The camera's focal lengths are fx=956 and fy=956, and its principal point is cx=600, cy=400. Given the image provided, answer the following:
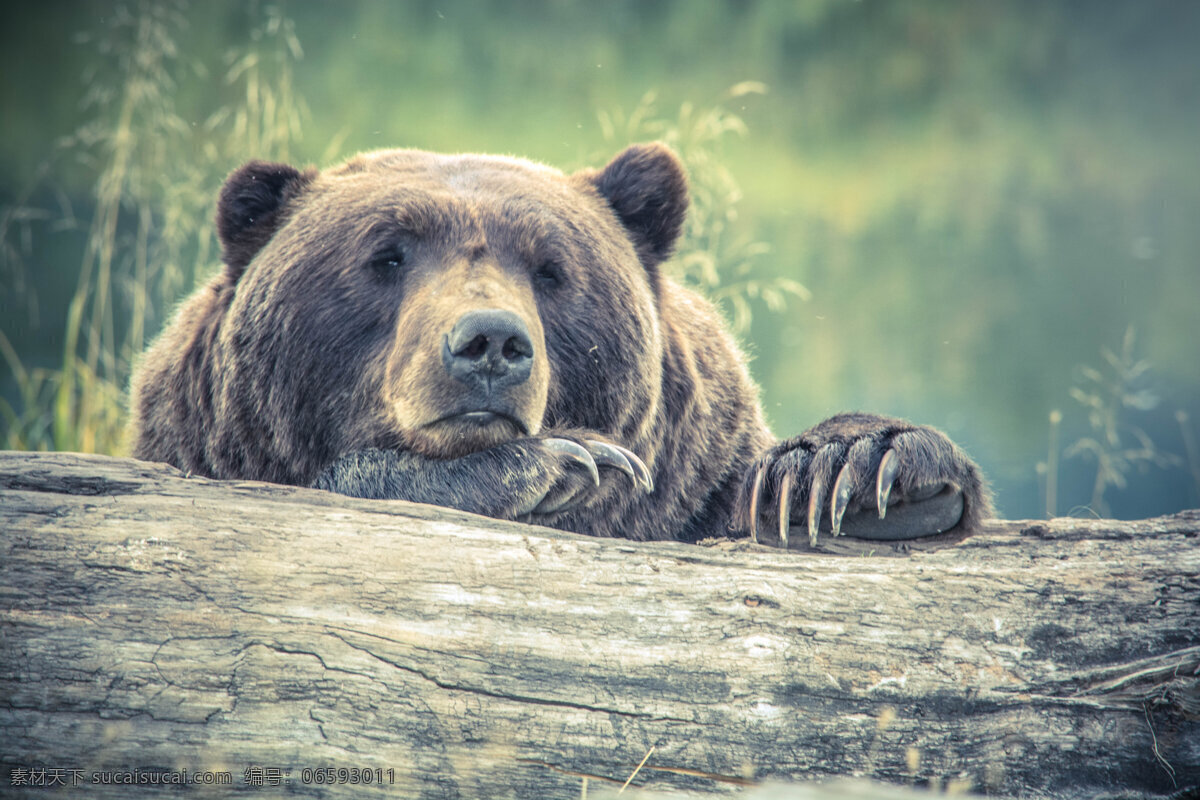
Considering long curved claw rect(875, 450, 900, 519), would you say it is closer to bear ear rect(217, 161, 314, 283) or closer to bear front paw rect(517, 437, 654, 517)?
bear front paw rect(517, 437, 654, 517)

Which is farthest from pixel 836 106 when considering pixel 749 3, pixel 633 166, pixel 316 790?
pixel 316 790

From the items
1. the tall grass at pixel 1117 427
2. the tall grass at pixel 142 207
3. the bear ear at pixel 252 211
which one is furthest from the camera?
the tall grass at pixel 1117 427

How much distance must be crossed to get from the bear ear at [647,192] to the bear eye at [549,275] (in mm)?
618

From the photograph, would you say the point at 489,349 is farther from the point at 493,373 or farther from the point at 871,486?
the point at 871,486

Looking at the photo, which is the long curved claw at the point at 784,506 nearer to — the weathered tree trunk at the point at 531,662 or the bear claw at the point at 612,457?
the bear claw at the point at 612,457

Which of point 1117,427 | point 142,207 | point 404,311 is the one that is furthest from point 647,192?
point 1117,427

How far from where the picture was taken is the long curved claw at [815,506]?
2.69 meters

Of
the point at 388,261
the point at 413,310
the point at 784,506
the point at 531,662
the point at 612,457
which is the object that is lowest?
the point at 531,662

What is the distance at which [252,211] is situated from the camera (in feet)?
10.9

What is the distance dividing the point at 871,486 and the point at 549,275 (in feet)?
4.04

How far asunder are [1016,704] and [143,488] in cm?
199

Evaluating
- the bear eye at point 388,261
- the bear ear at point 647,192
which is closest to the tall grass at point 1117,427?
the bear ear at point 647,192

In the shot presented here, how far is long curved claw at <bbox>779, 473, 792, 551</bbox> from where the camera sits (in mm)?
2732

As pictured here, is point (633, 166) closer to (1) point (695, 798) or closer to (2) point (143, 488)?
(2) point (143, 488)
